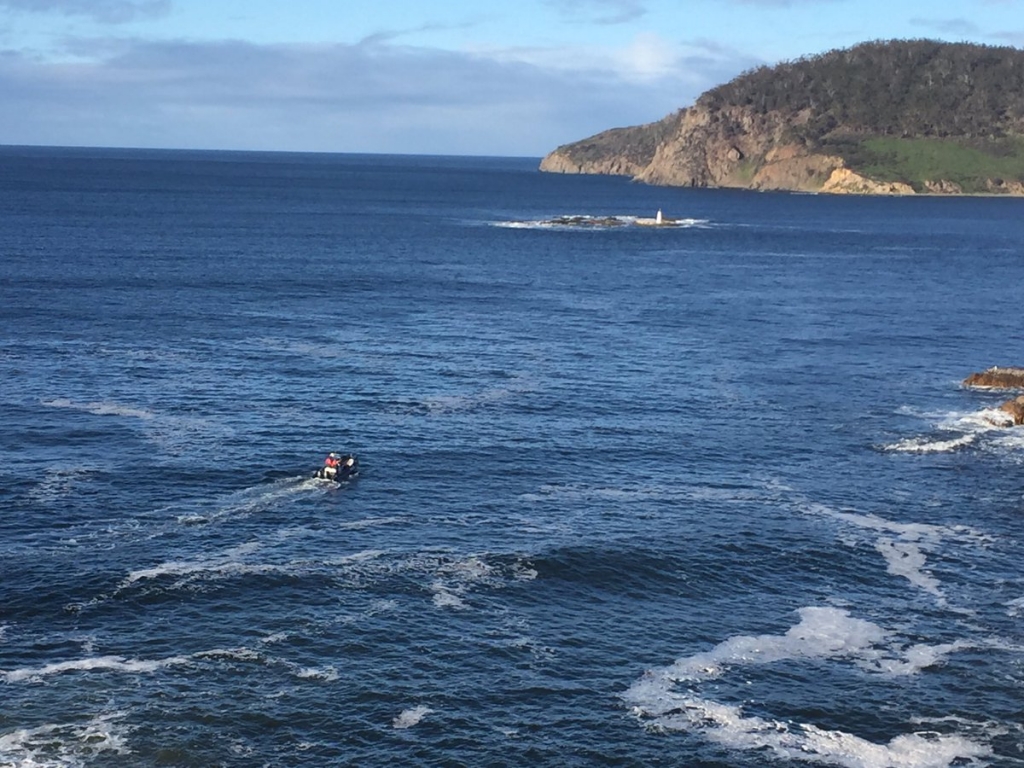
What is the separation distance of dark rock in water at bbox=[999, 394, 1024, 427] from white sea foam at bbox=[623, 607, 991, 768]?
52.3m

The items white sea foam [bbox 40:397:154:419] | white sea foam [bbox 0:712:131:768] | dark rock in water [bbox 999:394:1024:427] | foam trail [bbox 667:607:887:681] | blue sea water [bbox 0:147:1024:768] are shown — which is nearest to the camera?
white sea foam [bbox 0:712:131:768]

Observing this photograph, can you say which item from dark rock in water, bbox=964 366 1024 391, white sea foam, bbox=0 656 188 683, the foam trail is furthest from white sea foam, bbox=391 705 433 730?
dark rock in water, bbox=964 366 1024 391

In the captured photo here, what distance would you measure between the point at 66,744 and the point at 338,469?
131 ft

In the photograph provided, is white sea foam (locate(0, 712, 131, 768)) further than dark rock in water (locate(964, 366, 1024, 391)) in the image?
No

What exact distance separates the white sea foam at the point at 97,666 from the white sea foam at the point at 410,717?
43.2 feet

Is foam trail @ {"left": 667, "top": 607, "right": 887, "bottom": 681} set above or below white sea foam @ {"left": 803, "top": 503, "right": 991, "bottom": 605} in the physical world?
below

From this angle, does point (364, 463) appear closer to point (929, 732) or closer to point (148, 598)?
point (148, 598)

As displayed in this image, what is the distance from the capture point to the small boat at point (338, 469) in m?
94.8

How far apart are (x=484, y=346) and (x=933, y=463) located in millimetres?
63098

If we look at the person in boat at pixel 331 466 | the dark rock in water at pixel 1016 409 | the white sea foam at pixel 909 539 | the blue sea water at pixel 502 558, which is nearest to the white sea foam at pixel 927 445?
the blue sea water at pixel 502 558

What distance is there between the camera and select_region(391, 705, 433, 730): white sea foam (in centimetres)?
6028

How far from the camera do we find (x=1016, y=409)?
11825cm

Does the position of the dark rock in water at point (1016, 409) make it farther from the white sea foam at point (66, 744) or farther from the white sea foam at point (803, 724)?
the white sea foam at point (66, 744)

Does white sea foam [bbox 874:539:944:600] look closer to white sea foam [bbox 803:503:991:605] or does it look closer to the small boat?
white sea foam [bbox 803:503:991:605]
